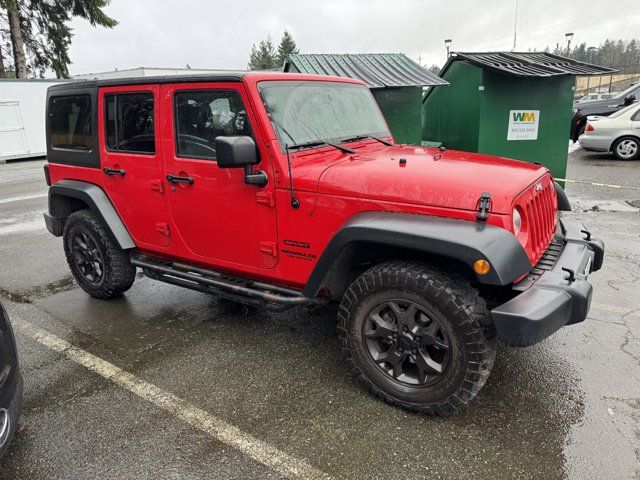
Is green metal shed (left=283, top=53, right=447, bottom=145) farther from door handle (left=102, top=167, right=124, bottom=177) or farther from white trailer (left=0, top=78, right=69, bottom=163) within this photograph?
white trailer (left=0, top=78, right=69, bottom=163)

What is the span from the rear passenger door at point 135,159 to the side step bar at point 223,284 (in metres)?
0.18

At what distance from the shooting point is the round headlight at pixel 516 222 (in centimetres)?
247

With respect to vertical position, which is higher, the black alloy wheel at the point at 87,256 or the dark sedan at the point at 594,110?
the dark sedan at the point at 594,110

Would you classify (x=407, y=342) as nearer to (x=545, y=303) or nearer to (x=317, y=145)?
(x=545, y=303)

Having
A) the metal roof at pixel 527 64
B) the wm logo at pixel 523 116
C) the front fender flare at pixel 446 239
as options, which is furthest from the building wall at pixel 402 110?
the front fender flare at pixel 446 239

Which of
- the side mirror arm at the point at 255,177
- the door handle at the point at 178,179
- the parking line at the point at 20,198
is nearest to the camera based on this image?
the side mirror arm at the point at 255,177

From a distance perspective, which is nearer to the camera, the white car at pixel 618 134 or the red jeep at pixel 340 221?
the red jeep at pixel 340 221

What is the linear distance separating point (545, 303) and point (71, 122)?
4.09 metres

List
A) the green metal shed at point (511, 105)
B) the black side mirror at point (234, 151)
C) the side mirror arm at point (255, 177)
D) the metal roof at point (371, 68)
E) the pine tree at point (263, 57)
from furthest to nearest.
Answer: the pine tree at point (263, 57) < the green metal shed at point (511, 105) < the metal roof at point (371, 68) < the side mirror arm at point (255, 177) < the black side mirror at point (234, 151)

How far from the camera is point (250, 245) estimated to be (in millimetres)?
3211

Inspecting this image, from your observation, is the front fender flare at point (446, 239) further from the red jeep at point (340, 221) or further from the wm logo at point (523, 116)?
the wm logo at point (523, 116)

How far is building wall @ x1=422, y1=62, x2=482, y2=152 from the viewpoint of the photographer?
7820 mm

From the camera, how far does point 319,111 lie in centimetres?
334

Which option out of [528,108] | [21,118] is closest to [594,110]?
[528,108]
